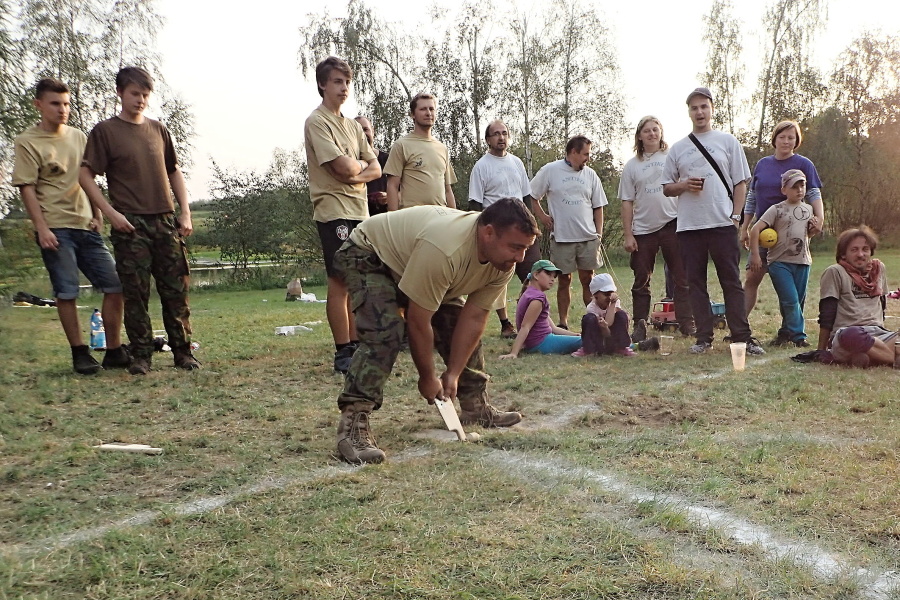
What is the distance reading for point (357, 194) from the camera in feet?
16.5

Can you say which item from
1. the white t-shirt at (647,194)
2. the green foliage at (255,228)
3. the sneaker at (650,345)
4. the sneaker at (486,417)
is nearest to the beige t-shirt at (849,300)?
the sneaker at (650,345)

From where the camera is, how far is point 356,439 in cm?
312

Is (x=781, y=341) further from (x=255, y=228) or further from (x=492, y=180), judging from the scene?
(x=255, y=228)

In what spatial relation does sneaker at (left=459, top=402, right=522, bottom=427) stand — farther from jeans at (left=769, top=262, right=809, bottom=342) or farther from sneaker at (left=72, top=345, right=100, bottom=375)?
jeans at (left=769, top=262, right=809, bottom=342)

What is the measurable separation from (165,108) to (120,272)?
15.6 m

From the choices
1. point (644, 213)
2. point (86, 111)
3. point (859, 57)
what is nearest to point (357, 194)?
point (644, 213)

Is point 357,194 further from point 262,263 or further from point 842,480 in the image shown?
point 262,263

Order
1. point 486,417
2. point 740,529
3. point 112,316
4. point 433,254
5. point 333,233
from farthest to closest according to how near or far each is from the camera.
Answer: point 112,316, point 333,233, point 486,417, point 433,254, point 740,529

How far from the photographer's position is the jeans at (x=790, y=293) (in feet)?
19.0

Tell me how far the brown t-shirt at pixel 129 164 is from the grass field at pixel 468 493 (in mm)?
1276

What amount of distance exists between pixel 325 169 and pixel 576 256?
278 cm

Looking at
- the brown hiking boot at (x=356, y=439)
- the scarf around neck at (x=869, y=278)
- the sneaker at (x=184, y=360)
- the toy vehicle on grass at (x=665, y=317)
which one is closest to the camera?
the brown hiking boot at (x=356, y=439)

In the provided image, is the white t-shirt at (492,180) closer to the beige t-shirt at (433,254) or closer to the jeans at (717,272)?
the jeans at (717,272)

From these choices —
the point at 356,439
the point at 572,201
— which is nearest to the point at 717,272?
the point at 572,201
